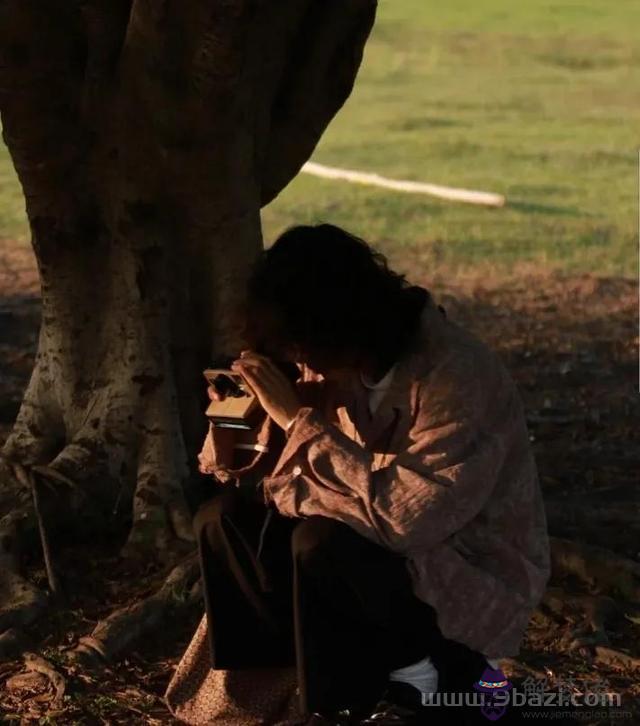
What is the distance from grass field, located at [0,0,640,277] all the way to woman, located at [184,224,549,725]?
7241 mm

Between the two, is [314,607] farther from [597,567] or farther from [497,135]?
[497,135]

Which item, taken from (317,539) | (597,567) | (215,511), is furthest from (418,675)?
(597,567)

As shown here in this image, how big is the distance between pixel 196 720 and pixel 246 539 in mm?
593

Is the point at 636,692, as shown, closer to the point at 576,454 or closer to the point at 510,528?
the point at 510,528

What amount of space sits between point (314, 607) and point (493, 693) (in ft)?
1.70

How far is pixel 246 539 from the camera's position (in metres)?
3.72

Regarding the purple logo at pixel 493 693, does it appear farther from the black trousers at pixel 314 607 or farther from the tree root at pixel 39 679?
the tree root at pixel 39 679

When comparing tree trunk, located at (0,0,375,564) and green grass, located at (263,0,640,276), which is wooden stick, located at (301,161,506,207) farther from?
tree trunk, located at (0,0,375,564)

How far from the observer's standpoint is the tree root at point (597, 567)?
16.6ft

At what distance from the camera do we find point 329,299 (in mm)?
3588

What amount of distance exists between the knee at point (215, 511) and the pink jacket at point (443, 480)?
0.36ft

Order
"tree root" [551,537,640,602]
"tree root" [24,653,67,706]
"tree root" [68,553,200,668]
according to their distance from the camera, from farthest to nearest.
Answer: "tree root" [551,537,640,602] → "tree root" [68,553,200,668] → "tree root" [24,653,67,706]

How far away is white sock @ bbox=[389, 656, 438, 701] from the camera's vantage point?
144 inches

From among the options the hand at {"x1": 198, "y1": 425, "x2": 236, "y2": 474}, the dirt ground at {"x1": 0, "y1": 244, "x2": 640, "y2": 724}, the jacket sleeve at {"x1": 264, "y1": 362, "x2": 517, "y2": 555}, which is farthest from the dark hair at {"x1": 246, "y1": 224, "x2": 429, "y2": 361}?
the dirt ground at {"x1": 0, "y1": 244, "x2": 640, "y2": 724}
